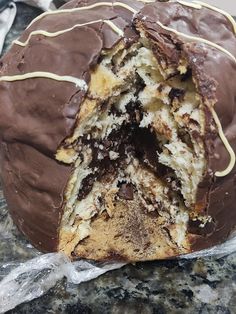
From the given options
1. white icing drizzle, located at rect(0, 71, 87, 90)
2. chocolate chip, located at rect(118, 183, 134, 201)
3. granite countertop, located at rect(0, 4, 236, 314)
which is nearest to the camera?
white icing drizzle, located at rect(0, 71, 87, 90)

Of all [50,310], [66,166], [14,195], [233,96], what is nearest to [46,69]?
[66,166]

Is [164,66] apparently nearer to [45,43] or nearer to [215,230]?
[45,43]

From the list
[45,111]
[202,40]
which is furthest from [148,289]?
[202,40]

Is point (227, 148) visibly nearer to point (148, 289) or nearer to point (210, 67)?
point (210, 67)

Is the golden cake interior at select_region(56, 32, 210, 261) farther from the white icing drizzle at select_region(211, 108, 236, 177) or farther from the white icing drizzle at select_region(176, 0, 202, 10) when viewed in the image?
the white icing drizzle at select_region(176, 0, 202, 10)

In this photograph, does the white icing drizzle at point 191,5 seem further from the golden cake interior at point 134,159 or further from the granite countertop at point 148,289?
the granite countertop at point 148,289

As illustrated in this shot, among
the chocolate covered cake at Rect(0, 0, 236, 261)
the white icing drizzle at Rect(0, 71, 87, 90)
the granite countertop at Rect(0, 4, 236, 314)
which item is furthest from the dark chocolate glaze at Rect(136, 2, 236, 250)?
the white icing drizzle at Rect(0, 71, 87, 90)

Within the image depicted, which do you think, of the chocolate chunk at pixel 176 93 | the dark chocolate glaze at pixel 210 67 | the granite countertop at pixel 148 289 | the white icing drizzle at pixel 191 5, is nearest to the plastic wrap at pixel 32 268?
the granite countertop at pixel 148 289
